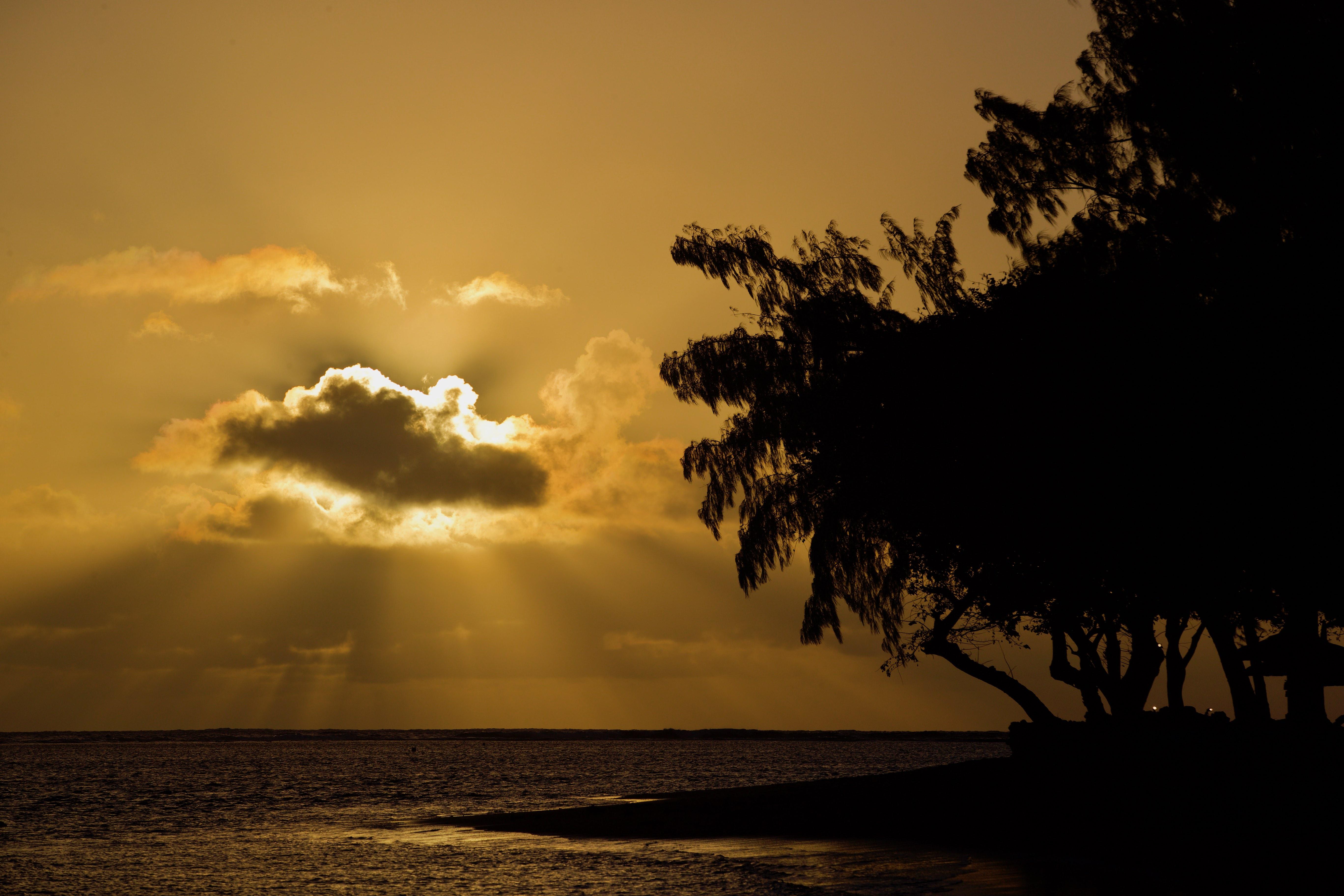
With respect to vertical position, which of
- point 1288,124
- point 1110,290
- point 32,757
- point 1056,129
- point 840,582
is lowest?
point 32,757

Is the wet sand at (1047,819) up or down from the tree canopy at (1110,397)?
down

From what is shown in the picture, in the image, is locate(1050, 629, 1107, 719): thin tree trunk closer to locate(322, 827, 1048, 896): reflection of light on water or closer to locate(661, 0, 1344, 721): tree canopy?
locate(661, 0, 1344, 721): tree canopy

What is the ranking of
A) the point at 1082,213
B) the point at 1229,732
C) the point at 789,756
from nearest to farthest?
the point at 1229,732 < the point at 1082,213 < the point at 789,756

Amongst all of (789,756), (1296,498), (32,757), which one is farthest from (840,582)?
(32,757)

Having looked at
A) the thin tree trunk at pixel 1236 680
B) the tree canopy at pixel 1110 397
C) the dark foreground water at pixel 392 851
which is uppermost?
the tree canopy at pixel 1110 397

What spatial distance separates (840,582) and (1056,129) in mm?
12403

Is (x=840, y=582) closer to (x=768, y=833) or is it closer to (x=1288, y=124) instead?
(x=768, y=833)

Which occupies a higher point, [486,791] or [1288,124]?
[1288,124]

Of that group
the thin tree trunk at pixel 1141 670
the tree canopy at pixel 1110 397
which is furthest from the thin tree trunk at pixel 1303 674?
the thin tree trunk at pixel 1141 670

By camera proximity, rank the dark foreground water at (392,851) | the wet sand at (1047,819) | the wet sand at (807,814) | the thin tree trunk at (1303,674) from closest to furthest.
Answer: the wet sand at (1047,819)
the dark foreground water at (392,851)
the thin tree trunk at (1303,674)
the wet sand at (807,814)

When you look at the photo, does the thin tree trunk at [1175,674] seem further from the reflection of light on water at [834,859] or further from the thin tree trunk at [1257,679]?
the reflection of light on water at [834,859]

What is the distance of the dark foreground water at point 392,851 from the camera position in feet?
58.4

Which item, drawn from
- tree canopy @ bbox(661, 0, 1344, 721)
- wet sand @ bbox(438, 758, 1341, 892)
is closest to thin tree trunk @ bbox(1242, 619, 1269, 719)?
tree canopy @ bbox(661, 0, 1344, 721)

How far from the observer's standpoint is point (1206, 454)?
1872 centimetres
